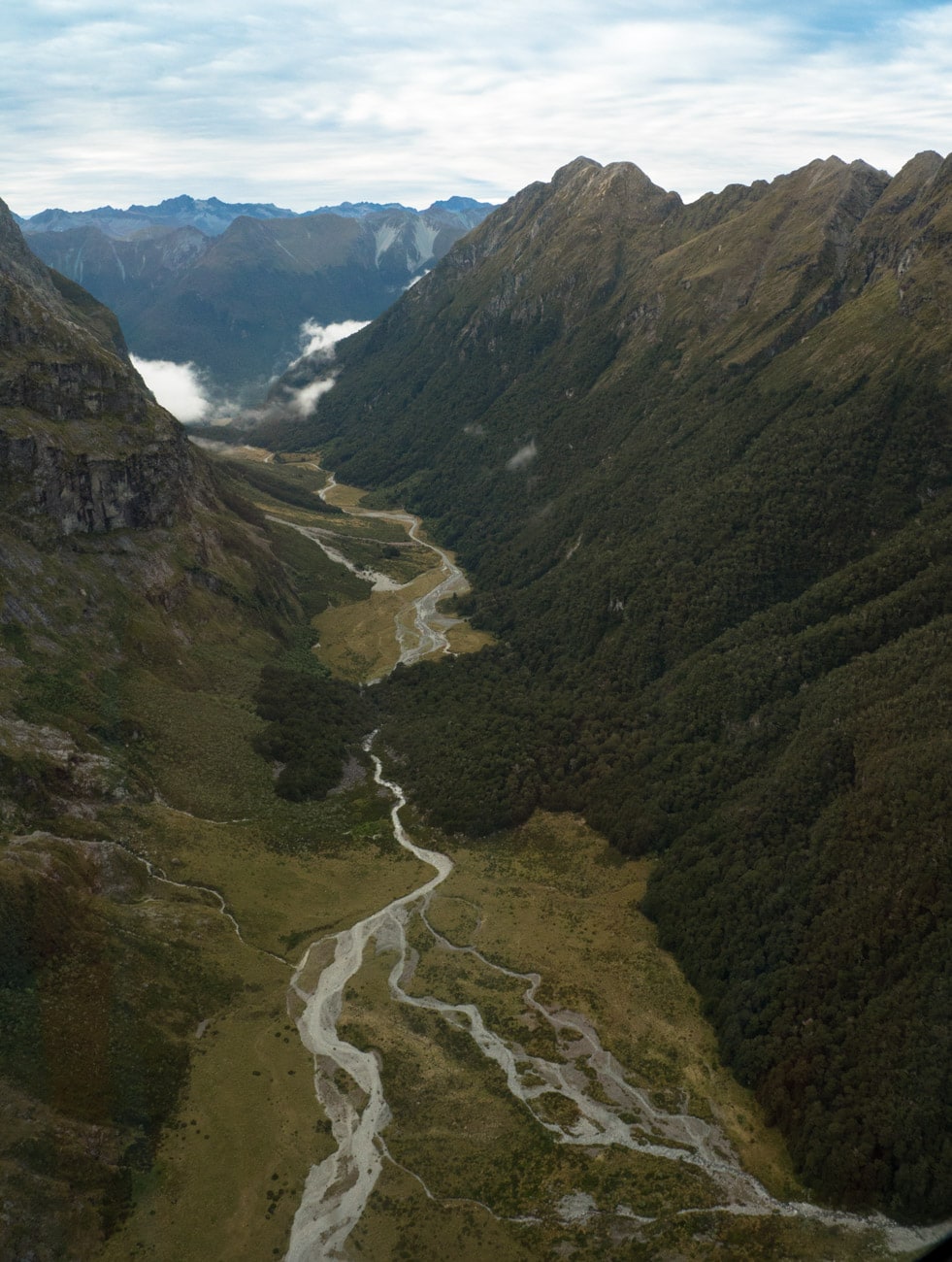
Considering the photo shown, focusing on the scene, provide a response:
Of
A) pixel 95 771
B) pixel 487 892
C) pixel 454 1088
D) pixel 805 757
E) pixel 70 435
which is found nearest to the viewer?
pixel 454 1088

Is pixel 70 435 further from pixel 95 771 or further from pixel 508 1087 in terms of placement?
Result: pixel 508 1087

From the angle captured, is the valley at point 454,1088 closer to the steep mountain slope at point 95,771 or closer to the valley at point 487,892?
the valley at point 487,892

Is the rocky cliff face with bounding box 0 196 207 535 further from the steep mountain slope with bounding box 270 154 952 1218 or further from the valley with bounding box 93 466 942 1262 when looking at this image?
the steep mountain slope with bounding box 270 154 952 1218

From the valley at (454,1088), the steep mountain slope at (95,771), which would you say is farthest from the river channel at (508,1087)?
the steep mountain slope at (95,771)

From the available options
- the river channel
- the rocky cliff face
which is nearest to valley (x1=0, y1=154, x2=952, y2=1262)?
the river channel

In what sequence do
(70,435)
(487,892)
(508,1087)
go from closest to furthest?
(508,1087) → (487,892) → (70,435)

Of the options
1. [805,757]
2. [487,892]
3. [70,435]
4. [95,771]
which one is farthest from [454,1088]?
[70,435]

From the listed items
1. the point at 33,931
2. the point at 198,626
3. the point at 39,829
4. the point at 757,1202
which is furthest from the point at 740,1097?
the point at 198,626
